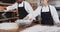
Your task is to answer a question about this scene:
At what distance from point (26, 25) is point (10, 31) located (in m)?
0.27

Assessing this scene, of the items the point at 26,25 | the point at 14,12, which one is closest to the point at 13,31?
the point at 26,25

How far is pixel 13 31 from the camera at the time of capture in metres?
1.49

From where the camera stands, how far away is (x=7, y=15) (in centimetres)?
393

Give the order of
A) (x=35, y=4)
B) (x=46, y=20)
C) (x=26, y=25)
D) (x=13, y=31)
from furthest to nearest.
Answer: (x=35, y=4) → (x=46, y=20) → (x=26, y=25) → (x=13, y=31)

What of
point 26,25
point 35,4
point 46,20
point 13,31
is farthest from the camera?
point 35,4

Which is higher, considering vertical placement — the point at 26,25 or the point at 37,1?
the point at 37,1

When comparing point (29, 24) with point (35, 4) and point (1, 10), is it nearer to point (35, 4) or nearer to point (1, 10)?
point (35, 4)

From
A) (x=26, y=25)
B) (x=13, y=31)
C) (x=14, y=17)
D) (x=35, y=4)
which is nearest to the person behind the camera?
(x=13, y=31)

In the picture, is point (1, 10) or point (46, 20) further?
point (1, 10)

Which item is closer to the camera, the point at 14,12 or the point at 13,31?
the point at 13,31

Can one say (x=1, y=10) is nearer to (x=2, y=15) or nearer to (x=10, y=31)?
(x=2, y=15)

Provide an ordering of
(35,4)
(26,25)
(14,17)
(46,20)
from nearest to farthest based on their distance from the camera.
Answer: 1. (26,25)
2. (46,20)
3. (35,4)
4. (14,17)

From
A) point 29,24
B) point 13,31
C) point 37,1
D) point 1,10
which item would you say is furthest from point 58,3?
point 13,31

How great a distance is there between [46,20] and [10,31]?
0.92m
